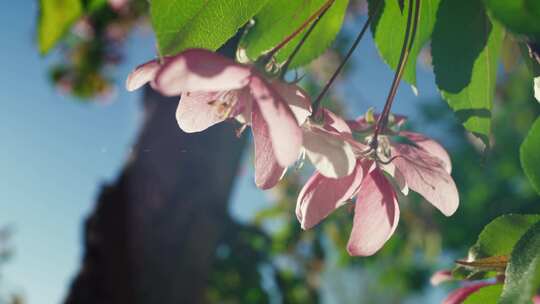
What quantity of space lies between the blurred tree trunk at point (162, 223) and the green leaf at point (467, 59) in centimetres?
125

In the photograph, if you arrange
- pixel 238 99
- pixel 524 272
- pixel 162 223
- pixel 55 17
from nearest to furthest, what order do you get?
pixel 524 272, pixel 238 99, pixel 55 17, pixel 162 223

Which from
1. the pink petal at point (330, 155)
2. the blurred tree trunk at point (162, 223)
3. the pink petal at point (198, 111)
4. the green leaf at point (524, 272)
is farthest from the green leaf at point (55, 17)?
the blurred tree trunk at point (162, 223)

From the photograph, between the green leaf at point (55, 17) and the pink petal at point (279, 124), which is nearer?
the pink petal at point (279, 124)

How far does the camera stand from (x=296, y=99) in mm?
324

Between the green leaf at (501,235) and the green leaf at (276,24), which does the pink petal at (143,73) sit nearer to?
the green leaf at (276,24)

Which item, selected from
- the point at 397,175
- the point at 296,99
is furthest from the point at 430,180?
the point at 296,99

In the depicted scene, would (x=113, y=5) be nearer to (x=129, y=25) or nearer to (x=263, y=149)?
(x=129, y=25)

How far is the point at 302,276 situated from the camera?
253 cm

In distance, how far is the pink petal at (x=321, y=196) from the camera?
1.19 ft

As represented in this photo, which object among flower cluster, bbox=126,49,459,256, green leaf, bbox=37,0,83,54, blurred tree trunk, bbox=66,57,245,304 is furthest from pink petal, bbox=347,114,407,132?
blurred tree trunk, bbox=66,57,245,304

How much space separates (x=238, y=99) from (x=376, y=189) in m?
0.11

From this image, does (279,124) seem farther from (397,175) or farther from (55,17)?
(55,17)

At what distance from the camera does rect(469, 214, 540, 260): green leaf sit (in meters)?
0.33

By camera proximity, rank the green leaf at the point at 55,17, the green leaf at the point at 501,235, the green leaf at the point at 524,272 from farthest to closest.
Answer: the green leaf at the point at 55,17, the green leaf at the point at 501,235, the green leaf at the point at 524,272
